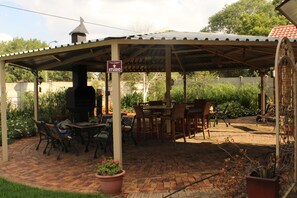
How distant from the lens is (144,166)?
605 centimetres

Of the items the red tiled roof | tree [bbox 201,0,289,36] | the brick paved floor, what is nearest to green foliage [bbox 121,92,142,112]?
the red tiled roof

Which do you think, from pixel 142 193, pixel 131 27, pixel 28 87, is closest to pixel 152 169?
pixel 142 193

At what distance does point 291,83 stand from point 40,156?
5827mm

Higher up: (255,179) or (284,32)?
(284,32)

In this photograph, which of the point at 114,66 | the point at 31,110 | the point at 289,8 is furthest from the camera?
the point at 31,110

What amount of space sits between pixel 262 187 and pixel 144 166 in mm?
2990

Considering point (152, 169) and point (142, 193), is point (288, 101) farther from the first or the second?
point (152, 169)

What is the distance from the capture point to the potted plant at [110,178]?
448 cm

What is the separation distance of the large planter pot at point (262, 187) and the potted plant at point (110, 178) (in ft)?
6.30

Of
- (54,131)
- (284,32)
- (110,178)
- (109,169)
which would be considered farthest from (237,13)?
(110,178)

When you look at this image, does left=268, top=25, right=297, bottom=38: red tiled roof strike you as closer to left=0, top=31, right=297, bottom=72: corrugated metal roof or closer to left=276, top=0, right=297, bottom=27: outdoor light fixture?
left=0, top=31, right=297, bottom=72: corrugated metal roof

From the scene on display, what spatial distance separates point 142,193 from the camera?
4.52 metres

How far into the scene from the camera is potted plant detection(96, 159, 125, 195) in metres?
4.48

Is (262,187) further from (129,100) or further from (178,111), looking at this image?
(129,100)
